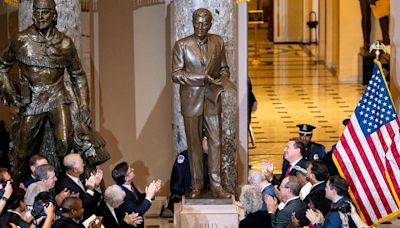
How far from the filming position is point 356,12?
80.3ft

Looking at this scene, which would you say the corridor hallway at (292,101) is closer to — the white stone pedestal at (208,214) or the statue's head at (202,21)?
the white stone pedestal at (208,214)

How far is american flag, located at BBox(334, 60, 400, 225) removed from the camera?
1220 cm

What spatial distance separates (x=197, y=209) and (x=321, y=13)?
1721 centimetres

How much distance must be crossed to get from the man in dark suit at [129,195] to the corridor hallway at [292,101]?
5030mm

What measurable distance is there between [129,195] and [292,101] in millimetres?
11287

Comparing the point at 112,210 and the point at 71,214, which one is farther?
the point at 112,210

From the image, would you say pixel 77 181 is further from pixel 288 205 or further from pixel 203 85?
pixel 288 205

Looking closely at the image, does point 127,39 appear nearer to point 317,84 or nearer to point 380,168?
point 380,168

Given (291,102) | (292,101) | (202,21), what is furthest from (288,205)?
(292,101)

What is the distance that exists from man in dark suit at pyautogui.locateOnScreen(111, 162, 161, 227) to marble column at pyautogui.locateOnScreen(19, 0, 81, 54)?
220 centimetres

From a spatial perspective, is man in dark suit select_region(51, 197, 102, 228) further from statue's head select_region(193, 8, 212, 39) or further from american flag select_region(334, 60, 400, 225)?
american flag select_region(334, 60, 400, 225)

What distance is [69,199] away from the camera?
30.7ft

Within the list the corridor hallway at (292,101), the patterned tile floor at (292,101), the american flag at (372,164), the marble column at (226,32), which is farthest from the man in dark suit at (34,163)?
the corridor hallway at (292,101)

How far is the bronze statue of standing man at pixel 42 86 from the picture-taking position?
11578mm
